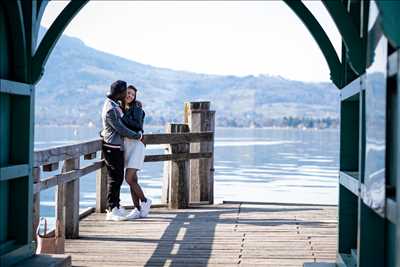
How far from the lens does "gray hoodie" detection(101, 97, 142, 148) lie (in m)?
8.88

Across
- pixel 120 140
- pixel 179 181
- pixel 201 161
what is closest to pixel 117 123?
pixel 120 140

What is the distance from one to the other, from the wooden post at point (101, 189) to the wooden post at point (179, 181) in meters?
1.05

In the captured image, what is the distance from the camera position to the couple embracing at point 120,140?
8898 millimetres

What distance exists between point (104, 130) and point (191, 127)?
210cm

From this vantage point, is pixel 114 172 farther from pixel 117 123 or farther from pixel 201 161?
pixel 201 161

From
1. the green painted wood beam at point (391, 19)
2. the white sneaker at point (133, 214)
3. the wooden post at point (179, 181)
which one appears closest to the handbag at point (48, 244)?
the white sneaker at point (133, 214)

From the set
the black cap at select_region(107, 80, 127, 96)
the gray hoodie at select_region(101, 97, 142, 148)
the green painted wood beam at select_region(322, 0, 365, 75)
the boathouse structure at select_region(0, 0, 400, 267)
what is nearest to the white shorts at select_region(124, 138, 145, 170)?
the gray hoodie at select_region(101, 97, 142, 148)

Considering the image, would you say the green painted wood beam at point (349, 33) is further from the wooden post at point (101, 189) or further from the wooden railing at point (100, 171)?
the wooden post at point (101, 189)

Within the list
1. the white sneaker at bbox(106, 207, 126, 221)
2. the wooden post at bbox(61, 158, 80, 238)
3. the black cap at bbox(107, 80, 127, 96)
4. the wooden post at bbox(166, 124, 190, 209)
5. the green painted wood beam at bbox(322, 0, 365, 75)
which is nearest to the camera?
the green painted wood beam at bbox(322, 0, 365, 75)

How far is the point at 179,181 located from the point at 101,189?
119cm

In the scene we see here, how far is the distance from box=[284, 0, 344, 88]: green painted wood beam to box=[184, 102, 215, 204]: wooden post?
5.58 meters

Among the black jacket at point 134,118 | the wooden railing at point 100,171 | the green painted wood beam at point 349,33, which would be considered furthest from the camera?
the black jacket at point 134,118

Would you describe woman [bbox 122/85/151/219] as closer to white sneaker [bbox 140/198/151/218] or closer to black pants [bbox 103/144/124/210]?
white sneaker [bbox 140/198/151/218]

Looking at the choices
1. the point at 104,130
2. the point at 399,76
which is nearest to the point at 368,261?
the point at 399,76
